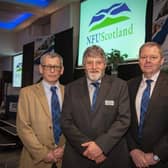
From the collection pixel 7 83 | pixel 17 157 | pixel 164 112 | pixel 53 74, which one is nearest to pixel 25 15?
pixel 7 83

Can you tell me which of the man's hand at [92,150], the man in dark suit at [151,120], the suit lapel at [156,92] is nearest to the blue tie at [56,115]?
the man's hand at [92,150]

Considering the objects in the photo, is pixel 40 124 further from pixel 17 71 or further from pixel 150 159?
pixel 17 71

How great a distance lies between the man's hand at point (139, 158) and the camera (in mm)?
2225

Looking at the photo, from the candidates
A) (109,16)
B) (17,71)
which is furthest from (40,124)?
(17,71)

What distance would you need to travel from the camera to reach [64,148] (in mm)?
2268

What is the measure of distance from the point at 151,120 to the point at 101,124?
0.43m

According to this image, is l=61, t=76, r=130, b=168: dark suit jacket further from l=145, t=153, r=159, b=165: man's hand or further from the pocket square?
l=145, t=153, r=159, b=165: man's hand

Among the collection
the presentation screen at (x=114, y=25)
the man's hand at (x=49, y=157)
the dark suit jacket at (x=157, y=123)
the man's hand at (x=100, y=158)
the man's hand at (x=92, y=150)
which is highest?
the presentation screen at (x=114, y=25)

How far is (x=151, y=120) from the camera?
2.23m

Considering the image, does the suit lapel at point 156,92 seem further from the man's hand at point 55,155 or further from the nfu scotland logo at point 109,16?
the nfu scotland logo at point 109,16

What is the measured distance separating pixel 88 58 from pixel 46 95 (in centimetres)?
54

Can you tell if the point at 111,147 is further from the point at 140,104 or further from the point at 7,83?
the point at 7,83

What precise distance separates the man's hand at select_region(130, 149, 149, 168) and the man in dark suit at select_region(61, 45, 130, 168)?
0.14 metres

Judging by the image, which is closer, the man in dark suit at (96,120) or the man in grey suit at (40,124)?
the man in dark suit at (96,120)
